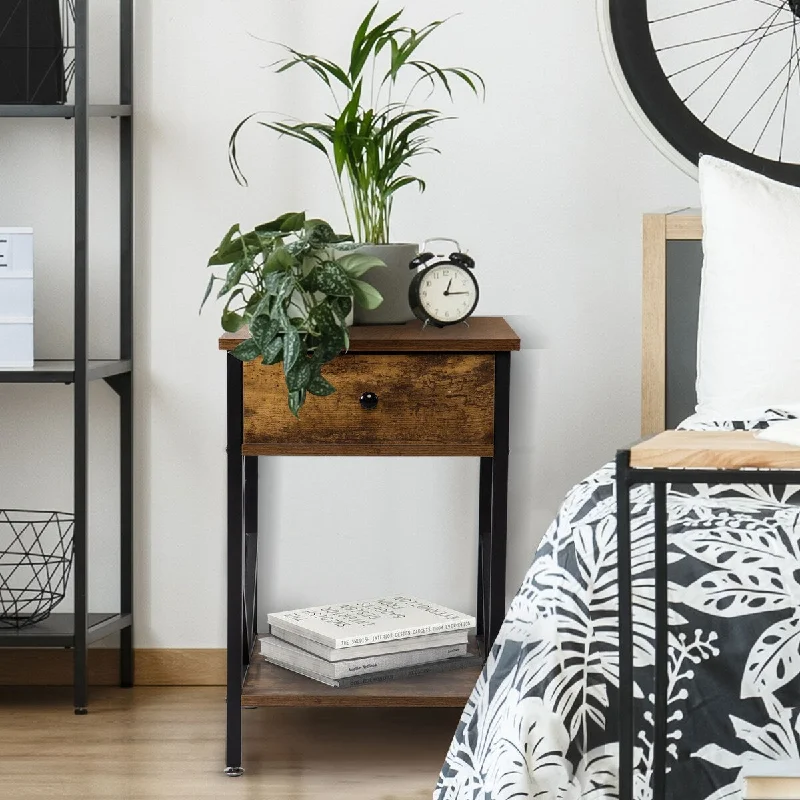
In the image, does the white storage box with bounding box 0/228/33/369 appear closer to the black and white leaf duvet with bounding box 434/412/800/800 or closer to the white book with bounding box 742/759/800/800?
the black and white leaf duvet with bounding box 434/412/800/800

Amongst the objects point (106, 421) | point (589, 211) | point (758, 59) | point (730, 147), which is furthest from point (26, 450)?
point (758, 59)

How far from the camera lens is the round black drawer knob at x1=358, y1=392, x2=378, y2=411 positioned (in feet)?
5.93

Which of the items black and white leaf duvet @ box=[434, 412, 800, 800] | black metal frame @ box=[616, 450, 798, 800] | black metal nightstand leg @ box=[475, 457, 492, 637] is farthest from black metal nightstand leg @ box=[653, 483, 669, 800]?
black metal nightstand leg @ box=[475, 457, 492, 637]

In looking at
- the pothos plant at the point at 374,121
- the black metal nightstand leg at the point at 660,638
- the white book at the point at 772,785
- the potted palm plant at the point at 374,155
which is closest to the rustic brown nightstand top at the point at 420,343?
the potted palm plant at the point at 374,155

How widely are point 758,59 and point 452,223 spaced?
0.65 metres

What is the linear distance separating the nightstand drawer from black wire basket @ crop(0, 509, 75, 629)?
0.68 metres

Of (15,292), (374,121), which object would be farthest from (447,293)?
(15,292)

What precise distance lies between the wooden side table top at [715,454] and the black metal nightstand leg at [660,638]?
0.04m

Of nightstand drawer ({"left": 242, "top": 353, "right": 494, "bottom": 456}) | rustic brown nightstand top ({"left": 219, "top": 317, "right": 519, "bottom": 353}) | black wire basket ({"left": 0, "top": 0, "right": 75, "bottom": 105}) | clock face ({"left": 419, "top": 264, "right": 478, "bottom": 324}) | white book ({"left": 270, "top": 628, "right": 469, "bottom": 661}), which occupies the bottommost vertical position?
white book ({"left": 270, "top": 628, "right": 469, "bottom": 661})

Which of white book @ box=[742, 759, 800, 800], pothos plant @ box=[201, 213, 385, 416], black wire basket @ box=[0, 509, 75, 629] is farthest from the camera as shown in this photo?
black wire basket @ box=[0, 509, 75, 629]

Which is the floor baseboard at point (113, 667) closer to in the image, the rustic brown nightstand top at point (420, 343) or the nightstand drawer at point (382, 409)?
the nightstand drawer at point (382, 409)

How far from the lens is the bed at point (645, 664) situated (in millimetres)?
1069

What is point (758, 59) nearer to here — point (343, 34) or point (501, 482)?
point (343, 34)

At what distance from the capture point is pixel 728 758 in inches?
41.9
